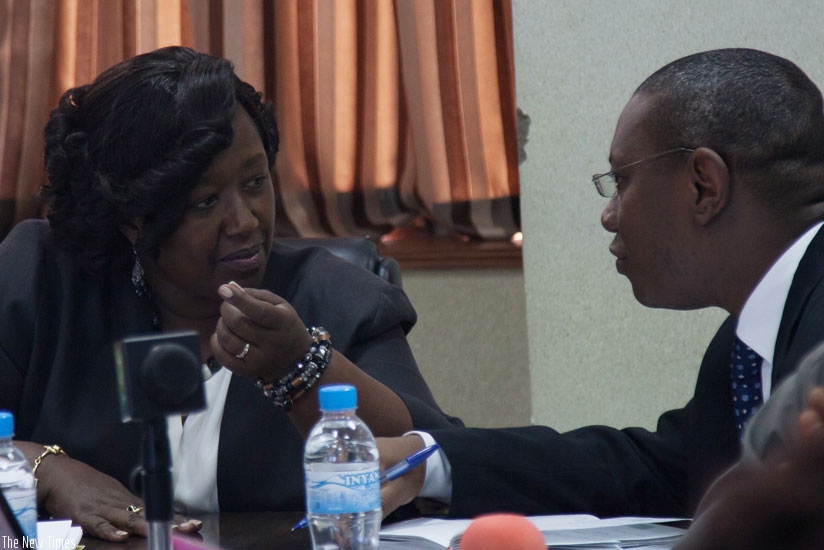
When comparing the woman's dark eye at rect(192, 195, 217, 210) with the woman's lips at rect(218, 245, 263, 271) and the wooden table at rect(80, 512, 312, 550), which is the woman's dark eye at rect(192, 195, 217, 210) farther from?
the wooden table at rect(80, 512, 312, 550)

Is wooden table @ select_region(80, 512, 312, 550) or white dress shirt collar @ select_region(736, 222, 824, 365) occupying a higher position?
white dress shirt collar @ select_region(736, 222, 824, 365)

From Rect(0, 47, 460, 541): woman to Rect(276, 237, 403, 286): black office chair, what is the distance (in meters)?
0.09

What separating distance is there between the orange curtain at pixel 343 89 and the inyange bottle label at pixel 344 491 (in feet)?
5.81

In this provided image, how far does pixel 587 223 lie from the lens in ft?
8.19

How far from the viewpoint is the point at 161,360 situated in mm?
787

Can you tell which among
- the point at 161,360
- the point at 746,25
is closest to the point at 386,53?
the point at 746,25

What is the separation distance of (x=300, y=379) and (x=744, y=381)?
2.12 feet

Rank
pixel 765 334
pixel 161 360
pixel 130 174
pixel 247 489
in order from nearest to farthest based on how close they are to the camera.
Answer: pixel 161 360 < pixel 765 334 < pixel 247 489 < pixel 130 174

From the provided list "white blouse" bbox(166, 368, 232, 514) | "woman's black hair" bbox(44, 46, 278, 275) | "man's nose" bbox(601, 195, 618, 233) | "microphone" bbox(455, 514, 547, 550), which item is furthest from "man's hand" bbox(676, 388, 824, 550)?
"woman's black hair" bbox(44, 46, 278, 275)

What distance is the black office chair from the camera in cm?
207

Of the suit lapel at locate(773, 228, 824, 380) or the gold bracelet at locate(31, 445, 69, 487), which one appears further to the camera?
the gold bracelet at locate(31, 445, 69, 487)

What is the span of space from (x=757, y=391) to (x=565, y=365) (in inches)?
40.7

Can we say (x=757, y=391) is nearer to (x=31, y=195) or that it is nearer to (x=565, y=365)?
(x=565, y=365)

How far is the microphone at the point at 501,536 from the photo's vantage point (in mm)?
1043
